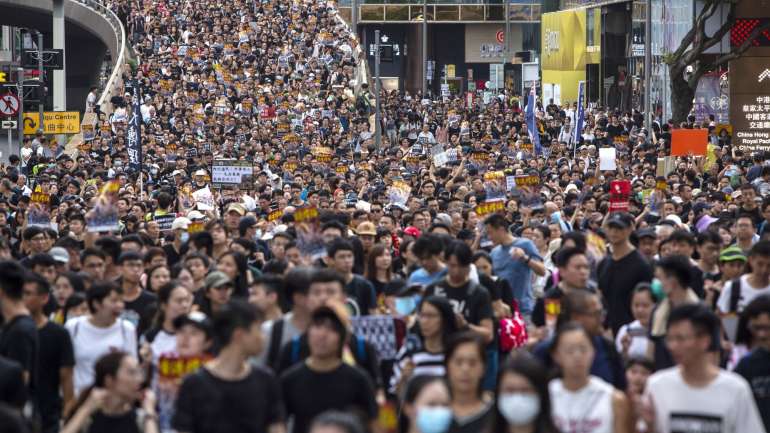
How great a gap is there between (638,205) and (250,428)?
13746 millimetres

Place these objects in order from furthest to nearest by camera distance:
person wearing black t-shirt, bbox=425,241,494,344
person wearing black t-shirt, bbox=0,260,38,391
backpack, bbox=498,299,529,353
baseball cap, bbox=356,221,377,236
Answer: baseball cap, bbox=356,221,377,236 < backpack, bbox=498,299,529,353 < person wearing black t-shirt, bbox=425,241,494,344 < person wearing black t-shirt, bbox=0,260,38,391

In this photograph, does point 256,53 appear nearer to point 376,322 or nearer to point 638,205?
point 638,205

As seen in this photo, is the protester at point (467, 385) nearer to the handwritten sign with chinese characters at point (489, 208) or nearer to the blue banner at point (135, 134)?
the handwritten sign with chinese characters at point (489, 208)

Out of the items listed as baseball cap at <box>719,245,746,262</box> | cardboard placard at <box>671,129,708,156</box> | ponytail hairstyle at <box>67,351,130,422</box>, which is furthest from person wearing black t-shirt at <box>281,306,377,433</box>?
cardboard placard at <box>671,129,708,156</box>

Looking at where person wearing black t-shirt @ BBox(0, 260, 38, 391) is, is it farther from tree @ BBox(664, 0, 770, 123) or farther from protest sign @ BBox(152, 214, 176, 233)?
tree @ BBox(664, 0, 770, 123)

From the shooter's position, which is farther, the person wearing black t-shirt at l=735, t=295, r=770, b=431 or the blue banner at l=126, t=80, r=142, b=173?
the blue banner at l=126, t=80, r=142, b=173

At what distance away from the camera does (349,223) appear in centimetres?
1716

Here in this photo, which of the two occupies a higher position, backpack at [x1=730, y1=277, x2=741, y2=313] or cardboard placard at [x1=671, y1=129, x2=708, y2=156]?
cardboard placard at [x1=671, y1=129, x2=708, y2=156]

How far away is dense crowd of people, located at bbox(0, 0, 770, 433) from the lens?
7.42m

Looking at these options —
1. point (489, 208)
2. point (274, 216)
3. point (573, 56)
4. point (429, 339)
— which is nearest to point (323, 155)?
point (274, 216)

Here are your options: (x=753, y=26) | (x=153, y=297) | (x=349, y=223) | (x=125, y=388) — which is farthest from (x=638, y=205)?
(x=753, y=26)

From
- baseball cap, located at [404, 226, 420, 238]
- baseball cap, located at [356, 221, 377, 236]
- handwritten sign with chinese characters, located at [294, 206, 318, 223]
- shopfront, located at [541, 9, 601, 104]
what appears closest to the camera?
handwritten sign with chinese characters, located at [294, 206, 318, 223]

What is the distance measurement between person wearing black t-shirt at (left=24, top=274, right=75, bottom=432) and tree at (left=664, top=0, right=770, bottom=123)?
28.3m

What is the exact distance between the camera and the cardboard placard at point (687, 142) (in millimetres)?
27547
